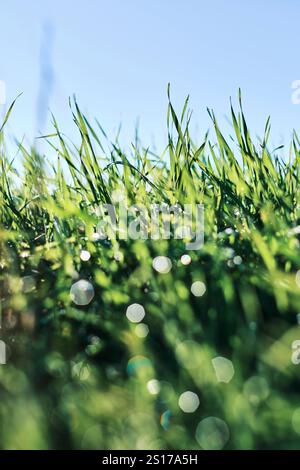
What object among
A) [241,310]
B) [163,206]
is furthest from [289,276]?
[163,206]

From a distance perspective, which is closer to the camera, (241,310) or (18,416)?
(18,416)

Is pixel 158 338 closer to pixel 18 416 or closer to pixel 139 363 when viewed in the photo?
pixel 139 363

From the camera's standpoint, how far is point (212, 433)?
760 millimetres

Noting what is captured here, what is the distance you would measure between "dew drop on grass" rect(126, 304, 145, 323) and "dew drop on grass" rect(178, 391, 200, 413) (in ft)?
0.74

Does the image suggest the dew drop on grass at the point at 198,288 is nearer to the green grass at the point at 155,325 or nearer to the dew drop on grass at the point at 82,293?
the green grass at the point at 155,325

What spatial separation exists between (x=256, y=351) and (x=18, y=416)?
37 cm

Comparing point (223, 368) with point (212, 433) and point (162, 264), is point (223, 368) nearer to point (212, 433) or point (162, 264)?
point (212, 433)

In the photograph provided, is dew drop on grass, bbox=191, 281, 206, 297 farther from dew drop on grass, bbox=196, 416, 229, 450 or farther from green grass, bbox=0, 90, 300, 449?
dew drop on grass, bbox=196, 416, 229, 450

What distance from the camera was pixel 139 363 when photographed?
3.07ft

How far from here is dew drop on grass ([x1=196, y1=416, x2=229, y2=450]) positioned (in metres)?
0.74

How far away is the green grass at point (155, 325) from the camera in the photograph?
78 centimetres
